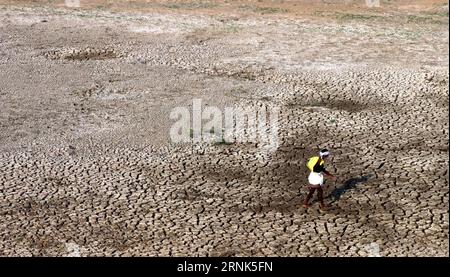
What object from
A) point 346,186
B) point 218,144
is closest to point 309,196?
→ point 346,186

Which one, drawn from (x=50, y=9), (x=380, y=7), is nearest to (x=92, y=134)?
(x=50, y=9)

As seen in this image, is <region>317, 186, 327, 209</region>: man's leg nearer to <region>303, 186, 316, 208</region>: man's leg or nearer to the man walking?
the man walking

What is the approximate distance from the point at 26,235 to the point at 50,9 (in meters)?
18.9

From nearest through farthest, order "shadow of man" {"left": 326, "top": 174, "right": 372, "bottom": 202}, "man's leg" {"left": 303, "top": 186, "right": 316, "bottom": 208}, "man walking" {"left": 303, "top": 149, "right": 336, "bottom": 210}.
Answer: "man walking" {"left": 303, "top": 149, "right": 336, "bottom": 210} → "man's leg" {"left": 303, "top": 186, "right": 316, "bottom": 208} → "shadow of man" {"left": 326, "top": 174, "right": 372, "bottom": 202}

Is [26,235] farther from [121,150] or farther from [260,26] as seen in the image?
[260,26]

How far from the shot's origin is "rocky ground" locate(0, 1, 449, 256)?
515 inches

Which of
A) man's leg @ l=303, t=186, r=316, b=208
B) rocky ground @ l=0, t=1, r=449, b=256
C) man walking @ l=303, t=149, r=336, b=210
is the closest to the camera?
rocky ground @ l=0, t=1, r=449, b=256

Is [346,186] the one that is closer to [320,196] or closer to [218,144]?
[320,196]

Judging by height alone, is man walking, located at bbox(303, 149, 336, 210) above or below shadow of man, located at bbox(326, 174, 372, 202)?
above

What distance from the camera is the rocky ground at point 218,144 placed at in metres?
13.1

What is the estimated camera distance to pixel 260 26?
91.7 feet

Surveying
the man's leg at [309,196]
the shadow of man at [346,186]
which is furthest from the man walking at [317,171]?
the shadow of man at [346,186]

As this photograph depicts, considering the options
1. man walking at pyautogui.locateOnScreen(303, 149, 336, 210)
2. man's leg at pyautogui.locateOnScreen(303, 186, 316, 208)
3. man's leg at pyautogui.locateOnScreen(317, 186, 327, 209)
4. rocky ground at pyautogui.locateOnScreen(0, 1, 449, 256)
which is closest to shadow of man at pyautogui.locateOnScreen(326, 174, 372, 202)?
rocky ground at pyautogui.locateOnScreen(0, 1, 449, 256)
